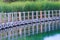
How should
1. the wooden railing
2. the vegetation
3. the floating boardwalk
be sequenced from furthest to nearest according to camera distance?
the vegetation → the wooden railing → the floating boardwalk

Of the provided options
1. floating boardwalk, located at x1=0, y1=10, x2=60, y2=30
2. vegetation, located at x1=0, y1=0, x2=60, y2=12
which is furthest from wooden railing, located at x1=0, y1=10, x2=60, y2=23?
vegetation, located at x1=0, y1=0, x2=60, y2=12

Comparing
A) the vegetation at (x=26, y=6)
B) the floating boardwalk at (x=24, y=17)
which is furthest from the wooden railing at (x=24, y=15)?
the vegetation at (x=26, y=6)

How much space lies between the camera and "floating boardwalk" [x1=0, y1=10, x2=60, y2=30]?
11761 mm

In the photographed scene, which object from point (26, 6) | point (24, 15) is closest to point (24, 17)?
point (24, 15)

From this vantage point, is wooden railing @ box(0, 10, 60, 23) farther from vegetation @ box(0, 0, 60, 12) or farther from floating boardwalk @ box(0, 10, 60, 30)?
vegetation @ box(0, 0, 60, 12)

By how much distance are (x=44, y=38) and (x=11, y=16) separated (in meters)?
3.79

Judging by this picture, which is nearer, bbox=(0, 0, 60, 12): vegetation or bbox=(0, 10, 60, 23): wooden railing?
bbox=(0, 10, 60, 23): wooden railing

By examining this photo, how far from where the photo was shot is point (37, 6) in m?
16.7

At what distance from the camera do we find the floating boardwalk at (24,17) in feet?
38.6

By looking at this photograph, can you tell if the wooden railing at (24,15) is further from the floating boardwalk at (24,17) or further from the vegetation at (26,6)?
the vegetation at (26,6)

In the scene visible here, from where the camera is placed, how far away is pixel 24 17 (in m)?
13.5

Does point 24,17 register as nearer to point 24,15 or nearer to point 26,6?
point 24,15

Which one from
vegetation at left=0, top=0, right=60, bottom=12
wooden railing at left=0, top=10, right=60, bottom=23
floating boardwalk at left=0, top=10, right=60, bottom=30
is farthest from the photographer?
vegetation at left=0, top=0, right=60, bottom=12

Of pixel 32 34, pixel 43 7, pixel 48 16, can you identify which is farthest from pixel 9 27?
pixel 43 7
